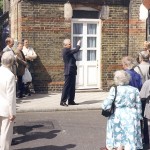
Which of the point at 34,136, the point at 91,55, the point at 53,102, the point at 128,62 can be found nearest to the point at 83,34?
the point at 91,55

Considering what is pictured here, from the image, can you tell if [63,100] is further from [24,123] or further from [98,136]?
[98,136]

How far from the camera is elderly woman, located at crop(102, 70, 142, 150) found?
6.92 m

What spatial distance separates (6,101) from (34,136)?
224 centimetres

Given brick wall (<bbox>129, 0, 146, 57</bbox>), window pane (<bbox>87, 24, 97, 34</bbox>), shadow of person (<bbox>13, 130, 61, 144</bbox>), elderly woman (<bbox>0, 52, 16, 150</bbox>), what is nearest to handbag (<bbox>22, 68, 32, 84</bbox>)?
window pane (<bbox>87, 24, 97, 34</bbox>)

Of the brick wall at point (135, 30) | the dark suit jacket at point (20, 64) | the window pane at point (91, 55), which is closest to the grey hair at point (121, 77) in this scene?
the dark suit jacket at point (20, 64)

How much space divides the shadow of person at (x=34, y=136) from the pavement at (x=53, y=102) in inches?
106

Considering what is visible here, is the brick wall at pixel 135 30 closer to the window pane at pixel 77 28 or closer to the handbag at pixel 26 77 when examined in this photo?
the window pane at pixel 77 28

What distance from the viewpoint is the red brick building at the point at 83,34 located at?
14906 millimetres

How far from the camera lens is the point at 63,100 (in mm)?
12336

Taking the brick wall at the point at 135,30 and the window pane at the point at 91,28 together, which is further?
the brick wall at the point at 135,30

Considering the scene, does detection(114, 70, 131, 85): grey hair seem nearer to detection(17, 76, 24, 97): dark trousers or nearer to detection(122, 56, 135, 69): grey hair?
detection(122, 56, 135, 69): grey hair

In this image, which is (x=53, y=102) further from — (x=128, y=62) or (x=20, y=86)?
(x=128, y=62)

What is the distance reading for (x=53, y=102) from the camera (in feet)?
42.8

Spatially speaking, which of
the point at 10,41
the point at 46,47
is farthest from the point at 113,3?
the point at 10,41
